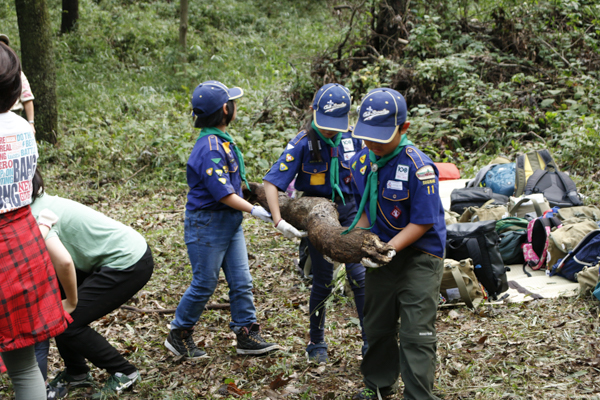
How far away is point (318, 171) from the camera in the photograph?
11.3 ft

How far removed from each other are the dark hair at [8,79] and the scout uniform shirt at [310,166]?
163 cm

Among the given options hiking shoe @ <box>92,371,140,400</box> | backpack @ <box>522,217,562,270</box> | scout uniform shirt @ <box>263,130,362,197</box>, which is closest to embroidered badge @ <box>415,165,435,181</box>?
scout uniform shirt @ <box>263,130,362,197</box>

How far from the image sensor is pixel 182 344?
3645mm

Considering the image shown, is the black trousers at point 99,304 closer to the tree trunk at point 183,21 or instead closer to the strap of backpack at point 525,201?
the strap of backpack at point 525,201

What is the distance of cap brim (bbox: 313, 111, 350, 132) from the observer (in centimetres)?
324

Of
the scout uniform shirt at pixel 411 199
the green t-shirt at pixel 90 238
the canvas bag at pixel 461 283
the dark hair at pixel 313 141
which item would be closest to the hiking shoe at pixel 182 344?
the green t-shirt at pixel 90 238

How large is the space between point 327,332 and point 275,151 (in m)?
4.59

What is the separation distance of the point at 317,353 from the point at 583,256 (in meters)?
2.66

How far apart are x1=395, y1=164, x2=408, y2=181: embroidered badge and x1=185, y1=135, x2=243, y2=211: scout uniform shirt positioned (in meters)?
1.18

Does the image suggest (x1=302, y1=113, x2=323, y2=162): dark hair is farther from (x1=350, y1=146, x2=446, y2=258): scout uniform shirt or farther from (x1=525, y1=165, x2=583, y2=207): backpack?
(x1=525, y1=165, x2=583, y2=207): backpack

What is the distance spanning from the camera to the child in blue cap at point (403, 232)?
2.61 meters

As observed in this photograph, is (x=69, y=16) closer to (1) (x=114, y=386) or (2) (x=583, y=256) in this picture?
(1) (x=114, y=386)

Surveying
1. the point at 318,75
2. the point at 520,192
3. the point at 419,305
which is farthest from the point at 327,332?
the point at 318,75

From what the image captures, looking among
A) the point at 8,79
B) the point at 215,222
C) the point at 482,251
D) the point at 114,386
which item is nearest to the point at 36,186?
the point at 8,79
